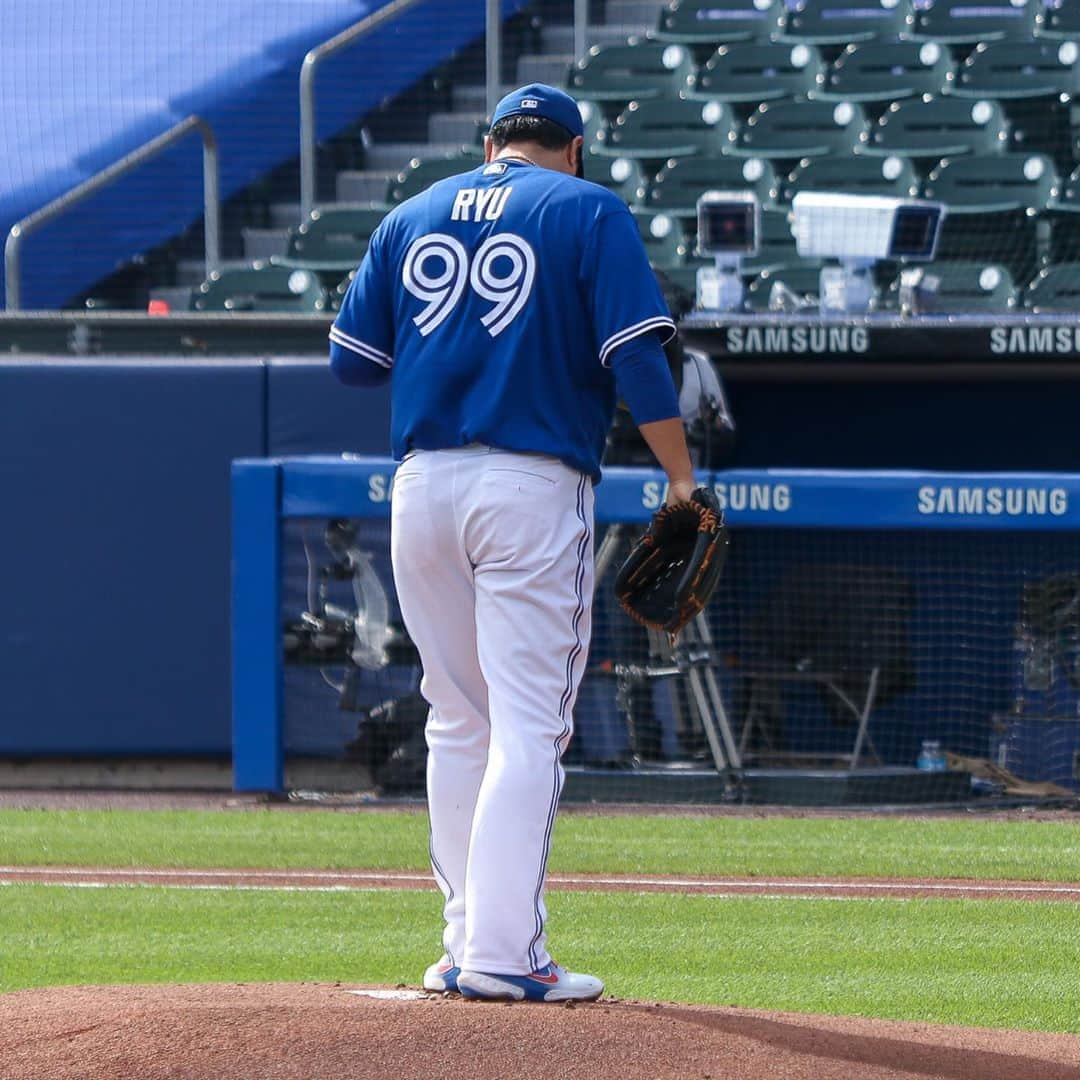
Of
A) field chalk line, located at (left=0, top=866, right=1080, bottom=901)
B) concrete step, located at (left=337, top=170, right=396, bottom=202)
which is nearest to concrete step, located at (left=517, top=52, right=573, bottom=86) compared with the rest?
concrete step, located at (left=337, top=170, right=396, bottom=202)

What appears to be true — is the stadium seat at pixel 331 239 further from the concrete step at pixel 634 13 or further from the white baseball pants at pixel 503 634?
the white baseball pants at pixel 503 634

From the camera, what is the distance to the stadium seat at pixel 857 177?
1067 centimetres

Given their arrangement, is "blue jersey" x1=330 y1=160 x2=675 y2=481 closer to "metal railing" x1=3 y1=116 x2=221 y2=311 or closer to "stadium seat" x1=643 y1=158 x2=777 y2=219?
"metal railing" x1=3 y1=116 x2=221 y2=311

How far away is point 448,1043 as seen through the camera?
10.2 ft

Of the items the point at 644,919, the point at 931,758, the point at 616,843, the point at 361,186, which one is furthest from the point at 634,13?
the point at 644,919

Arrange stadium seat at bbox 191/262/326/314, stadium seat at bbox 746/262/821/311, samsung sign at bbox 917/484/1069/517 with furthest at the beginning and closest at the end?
stadium seat at bbox 191/262/326/314, stadium seat at bbox 746/262/821/311, samsung sign at bbox 917/484/1069/517

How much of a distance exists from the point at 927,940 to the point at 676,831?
6.71 feet

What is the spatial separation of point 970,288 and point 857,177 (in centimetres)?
124

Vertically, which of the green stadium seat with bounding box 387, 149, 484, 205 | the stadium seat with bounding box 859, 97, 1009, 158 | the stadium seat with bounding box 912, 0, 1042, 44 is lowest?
the green stadium seat with bounding box 387, 149, 484, 205

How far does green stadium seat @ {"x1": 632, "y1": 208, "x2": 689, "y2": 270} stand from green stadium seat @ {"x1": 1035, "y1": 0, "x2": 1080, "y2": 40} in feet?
9.22

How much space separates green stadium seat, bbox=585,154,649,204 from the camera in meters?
11.2

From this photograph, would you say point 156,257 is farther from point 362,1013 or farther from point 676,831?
point 362,1013

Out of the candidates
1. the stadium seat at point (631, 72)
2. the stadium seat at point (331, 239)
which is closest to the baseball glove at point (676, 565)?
the stadium seat at point (331, 239)

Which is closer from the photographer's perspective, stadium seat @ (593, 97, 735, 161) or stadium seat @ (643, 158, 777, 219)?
stadium seat @ (643, 158, 777, 219)
